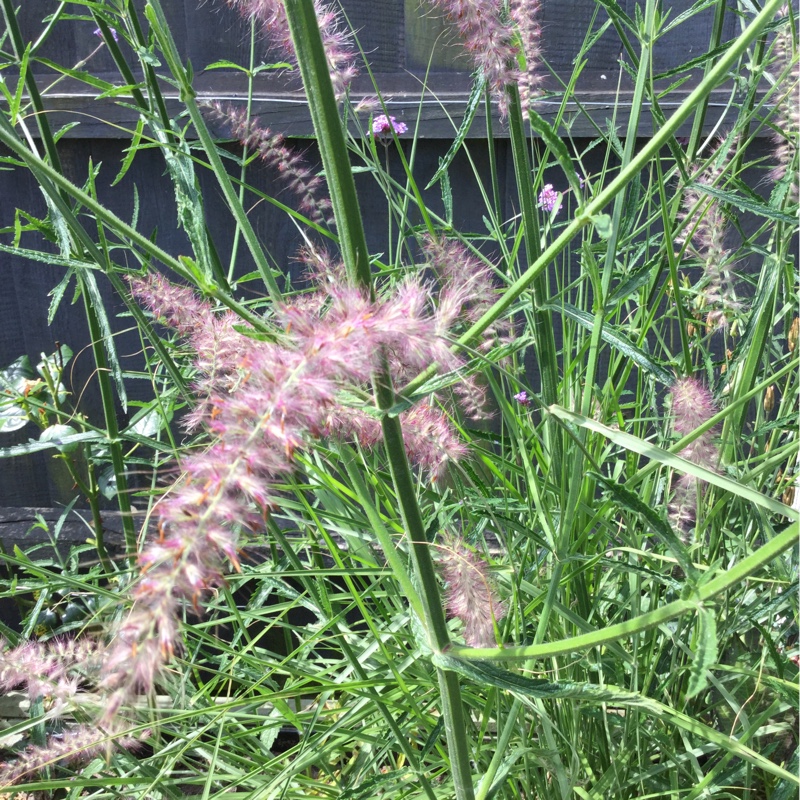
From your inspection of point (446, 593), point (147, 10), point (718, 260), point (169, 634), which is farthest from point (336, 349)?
point (718, 260)

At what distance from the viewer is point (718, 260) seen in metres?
0.94

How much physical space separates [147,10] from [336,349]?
1.26 ft

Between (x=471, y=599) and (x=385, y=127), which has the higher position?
(x=385, y=127)

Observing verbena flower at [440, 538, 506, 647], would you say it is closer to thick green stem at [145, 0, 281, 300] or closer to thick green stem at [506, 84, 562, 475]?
thick green stem at [506, 84, 562, 475]

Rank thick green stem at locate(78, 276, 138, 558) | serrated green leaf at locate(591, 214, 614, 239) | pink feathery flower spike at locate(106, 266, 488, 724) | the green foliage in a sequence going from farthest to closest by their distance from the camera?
thick green stem at locate(78, 276, 138, 558) → the green foliage → serrated green leaf at locate(591, 214, 614, 239) → pink feathery flower spike at locate(106, 266, 488, 724)

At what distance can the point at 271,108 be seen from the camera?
1756 millimetres

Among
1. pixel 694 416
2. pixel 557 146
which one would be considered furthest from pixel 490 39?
pixel 694 416

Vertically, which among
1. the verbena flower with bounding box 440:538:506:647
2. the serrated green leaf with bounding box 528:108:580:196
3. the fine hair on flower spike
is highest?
the fine hair on flower spike

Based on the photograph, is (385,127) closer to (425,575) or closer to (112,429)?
(112,429)

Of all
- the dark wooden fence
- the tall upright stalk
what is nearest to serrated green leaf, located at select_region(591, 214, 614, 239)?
the tall upright stalk

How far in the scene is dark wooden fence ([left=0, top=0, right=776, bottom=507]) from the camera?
5.67 ft

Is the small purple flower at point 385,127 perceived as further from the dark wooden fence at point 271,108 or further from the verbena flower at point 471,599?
the verbena flower at point 471,599

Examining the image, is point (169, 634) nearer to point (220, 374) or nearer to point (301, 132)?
point (220, 374)

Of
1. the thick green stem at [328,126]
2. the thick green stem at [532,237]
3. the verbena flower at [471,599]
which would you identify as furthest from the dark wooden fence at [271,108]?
the thick green stem at [328,126]
